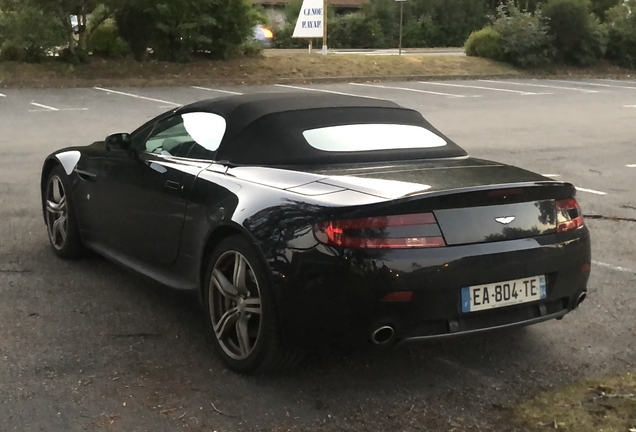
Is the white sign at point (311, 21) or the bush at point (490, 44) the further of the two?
the bush at point (490, 44)

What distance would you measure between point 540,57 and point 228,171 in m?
30.1

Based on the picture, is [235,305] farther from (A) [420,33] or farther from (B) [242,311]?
(A) [420,33]

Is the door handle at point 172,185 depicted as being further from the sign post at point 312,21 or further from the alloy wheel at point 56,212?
the sign post at point 312,21

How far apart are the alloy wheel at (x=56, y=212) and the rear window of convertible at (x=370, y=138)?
2.28 metres

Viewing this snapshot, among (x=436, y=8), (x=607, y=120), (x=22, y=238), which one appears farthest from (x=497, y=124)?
(x=436, y=8)

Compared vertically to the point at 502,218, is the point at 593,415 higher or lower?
lower

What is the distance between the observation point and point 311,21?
101ft

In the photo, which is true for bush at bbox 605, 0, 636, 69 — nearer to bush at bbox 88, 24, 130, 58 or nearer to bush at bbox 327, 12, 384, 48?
bush at bbox 327, 12, 384, 48

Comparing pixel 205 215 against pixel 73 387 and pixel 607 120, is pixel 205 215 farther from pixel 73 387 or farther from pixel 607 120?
pixel 607 120

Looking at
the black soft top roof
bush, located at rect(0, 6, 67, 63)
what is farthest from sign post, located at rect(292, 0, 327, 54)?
the black soft top roof

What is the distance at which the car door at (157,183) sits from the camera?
462 cm

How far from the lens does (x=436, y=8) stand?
52.4 meters

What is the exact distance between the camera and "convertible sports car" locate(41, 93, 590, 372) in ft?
11.9


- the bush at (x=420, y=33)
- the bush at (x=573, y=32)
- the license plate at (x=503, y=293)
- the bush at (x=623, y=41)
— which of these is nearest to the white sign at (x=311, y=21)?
the bush at (x=573, y=32)
